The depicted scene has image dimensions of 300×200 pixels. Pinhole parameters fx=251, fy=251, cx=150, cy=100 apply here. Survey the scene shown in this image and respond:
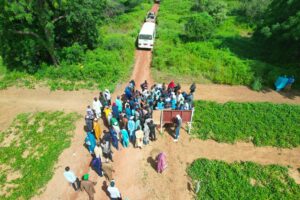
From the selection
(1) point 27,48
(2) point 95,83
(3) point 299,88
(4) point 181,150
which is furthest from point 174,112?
(1) point 27,48

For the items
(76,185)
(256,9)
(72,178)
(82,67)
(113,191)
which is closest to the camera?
(113,191)

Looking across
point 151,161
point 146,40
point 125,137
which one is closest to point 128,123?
point 125,137

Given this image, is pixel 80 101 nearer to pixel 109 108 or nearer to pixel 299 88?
pixel 109 108

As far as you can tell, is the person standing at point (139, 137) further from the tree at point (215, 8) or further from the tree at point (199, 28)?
the tree at point (215, 8)

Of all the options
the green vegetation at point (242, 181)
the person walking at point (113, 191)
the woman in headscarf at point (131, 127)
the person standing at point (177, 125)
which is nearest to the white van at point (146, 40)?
the person standing at point (177, 125)

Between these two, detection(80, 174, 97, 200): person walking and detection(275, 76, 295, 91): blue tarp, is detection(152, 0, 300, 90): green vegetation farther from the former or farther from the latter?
detection(80, 174, 97, 200): person walking

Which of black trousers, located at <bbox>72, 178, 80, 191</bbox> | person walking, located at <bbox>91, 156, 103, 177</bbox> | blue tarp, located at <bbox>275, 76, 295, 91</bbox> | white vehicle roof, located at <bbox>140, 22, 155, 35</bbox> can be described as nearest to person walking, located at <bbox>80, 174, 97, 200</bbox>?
black trousers, located at <bbox>72, 178, 80, 191</bbox>

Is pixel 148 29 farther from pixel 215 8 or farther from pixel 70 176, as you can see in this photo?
pixel 70 176
